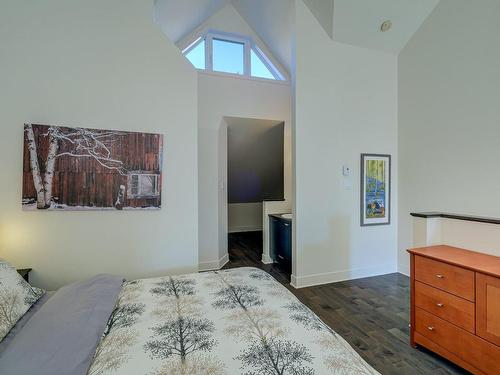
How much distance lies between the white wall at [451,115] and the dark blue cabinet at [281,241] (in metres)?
1.65

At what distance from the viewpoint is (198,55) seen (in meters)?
4.01

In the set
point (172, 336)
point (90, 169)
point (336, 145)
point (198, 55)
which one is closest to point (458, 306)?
point (172, 336)

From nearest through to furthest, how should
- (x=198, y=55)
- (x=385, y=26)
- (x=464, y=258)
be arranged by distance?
(x=464, y=258) < (x=385, y=26) < (x=198, y=55)

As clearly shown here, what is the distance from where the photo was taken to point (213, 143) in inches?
148

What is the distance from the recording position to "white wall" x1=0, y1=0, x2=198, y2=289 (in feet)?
7.38

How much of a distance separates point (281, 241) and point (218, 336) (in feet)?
9.00

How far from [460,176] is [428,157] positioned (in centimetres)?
47

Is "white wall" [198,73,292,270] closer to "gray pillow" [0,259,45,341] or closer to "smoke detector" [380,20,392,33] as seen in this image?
"smoke detector" [380,20,392,33]

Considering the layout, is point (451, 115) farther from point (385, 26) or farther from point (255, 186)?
point (255, 186)

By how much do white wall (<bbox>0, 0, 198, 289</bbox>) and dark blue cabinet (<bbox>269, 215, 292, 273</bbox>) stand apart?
1.44 metres

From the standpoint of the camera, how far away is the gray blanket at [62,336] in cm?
98

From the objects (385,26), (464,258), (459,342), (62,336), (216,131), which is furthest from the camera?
(216,131)

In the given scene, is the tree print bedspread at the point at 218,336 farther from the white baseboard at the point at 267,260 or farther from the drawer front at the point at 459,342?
the white baseboard at the point at 267,260

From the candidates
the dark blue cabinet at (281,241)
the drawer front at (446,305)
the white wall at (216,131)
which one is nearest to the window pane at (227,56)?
the white wall at (216,131)
